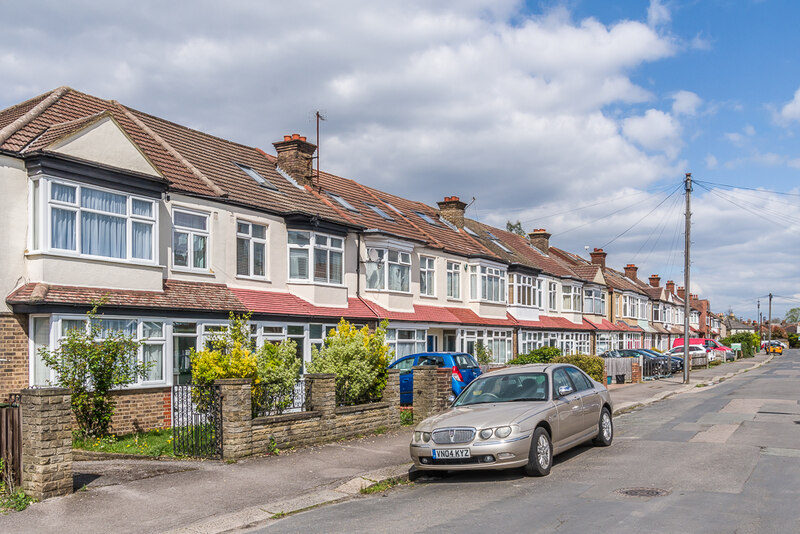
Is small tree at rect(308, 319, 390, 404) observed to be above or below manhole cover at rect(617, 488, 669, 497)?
above

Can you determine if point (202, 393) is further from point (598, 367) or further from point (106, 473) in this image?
point (598, 367)

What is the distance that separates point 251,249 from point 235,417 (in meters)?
9.32

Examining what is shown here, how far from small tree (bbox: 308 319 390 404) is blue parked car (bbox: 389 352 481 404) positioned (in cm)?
349

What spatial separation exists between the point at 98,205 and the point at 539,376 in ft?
32.7

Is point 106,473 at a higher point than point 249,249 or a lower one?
lower

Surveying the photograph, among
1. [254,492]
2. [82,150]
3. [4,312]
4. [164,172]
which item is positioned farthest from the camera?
[164,172]

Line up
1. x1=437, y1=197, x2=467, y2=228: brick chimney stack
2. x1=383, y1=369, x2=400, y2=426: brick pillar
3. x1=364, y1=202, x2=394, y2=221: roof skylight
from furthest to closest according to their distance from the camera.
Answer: x1=437, y1=197, x2=467, y2=228: brick chimney stack < x1=364, y1=202, x2=394, y2=221: roof skylight < x1=383, y1=369, x2=400, y2=426: brick pillar

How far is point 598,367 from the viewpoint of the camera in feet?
93.3

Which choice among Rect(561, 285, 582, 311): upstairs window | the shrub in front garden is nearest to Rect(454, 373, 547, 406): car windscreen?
the shrub in front garden

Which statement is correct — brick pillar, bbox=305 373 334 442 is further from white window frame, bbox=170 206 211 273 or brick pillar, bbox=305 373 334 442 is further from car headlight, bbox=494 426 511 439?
white window frame, bbox=170 206 211 273

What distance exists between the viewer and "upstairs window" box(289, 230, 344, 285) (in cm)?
2197

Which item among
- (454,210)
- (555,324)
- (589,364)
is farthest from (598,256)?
(589,364)

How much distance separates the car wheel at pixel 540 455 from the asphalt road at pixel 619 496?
12 cm

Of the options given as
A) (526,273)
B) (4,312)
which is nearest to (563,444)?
(4,312)
